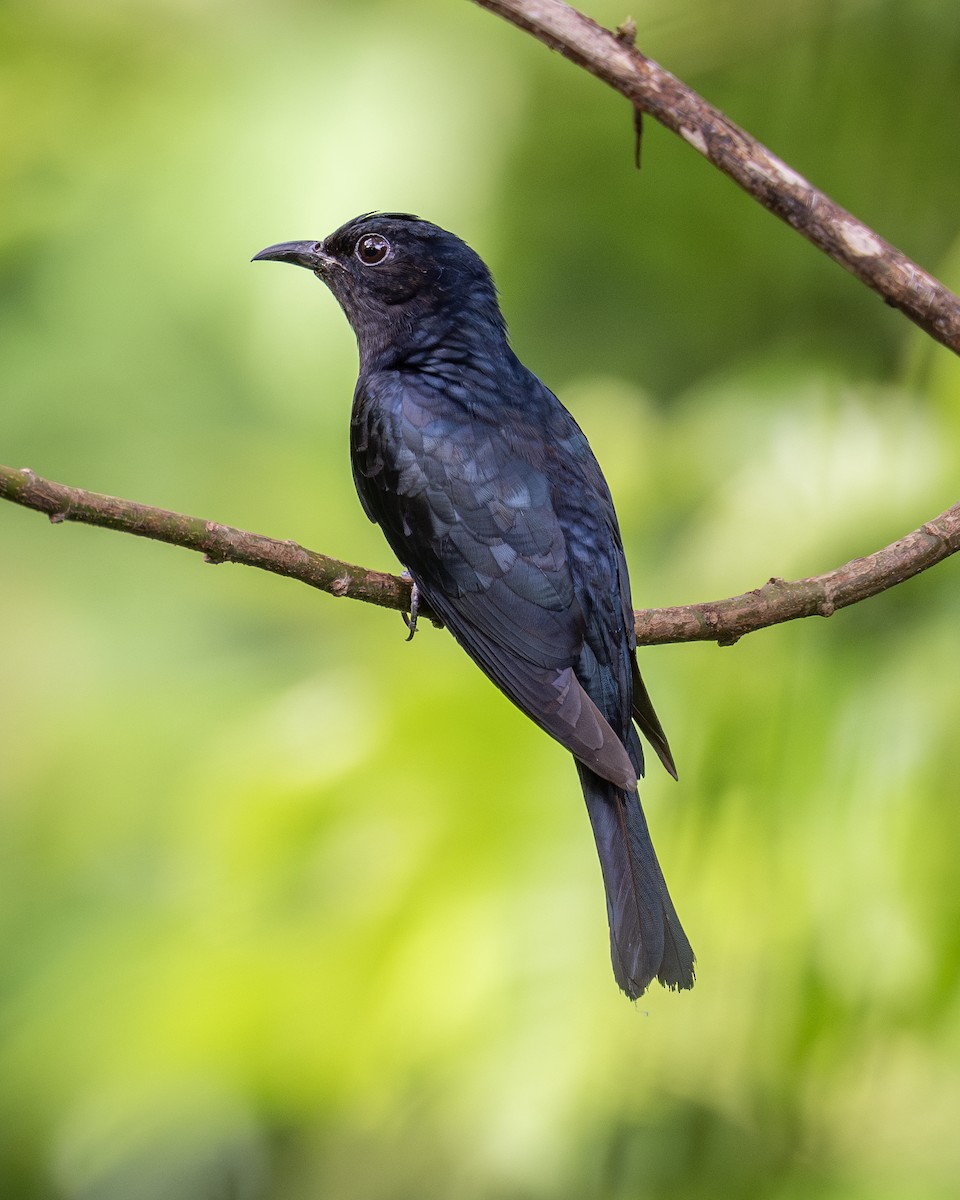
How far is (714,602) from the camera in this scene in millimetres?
2309

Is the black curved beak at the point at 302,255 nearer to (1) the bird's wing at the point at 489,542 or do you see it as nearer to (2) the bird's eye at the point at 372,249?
(2) the bird's eye at the point at 372,249

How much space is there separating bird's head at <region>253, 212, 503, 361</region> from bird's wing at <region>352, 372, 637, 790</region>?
1.48 ft

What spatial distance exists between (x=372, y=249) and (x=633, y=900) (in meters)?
1.59

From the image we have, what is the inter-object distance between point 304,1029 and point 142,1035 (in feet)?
1.43

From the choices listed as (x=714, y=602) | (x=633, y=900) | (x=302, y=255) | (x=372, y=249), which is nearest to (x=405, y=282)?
(x=372, y=249)

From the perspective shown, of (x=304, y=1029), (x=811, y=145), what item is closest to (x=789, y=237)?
(x=811, y=145)

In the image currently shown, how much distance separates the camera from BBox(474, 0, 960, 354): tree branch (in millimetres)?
2252

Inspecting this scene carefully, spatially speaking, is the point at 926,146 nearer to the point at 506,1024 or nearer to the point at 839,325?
the point at 839,325

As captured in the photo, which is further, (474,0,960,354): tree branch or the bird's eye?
the bird's eye

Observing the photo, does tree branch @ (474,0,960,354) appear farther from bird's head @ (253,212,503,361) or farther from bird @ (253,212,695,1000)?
bird's head @ (253,212,503,361)

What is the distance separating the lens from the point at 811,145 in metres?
3.27

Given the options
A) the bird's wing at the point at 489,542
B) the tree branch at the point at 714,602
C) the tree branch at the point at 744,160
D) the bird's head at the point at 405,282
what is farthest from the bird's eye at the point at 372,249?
the tree branch at the point at 714,602

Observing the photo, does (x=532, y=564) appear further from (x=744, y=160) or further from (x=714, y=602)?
(x=744, y=160)

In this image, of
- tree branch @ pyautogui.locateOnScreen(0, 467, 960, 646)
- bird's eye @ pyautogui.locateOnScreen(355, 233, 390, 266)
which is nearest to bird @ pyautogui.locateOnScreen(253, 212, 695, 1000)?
tree branch @ pyautogui.locateOnScreen(0, 467, 960, 646)
